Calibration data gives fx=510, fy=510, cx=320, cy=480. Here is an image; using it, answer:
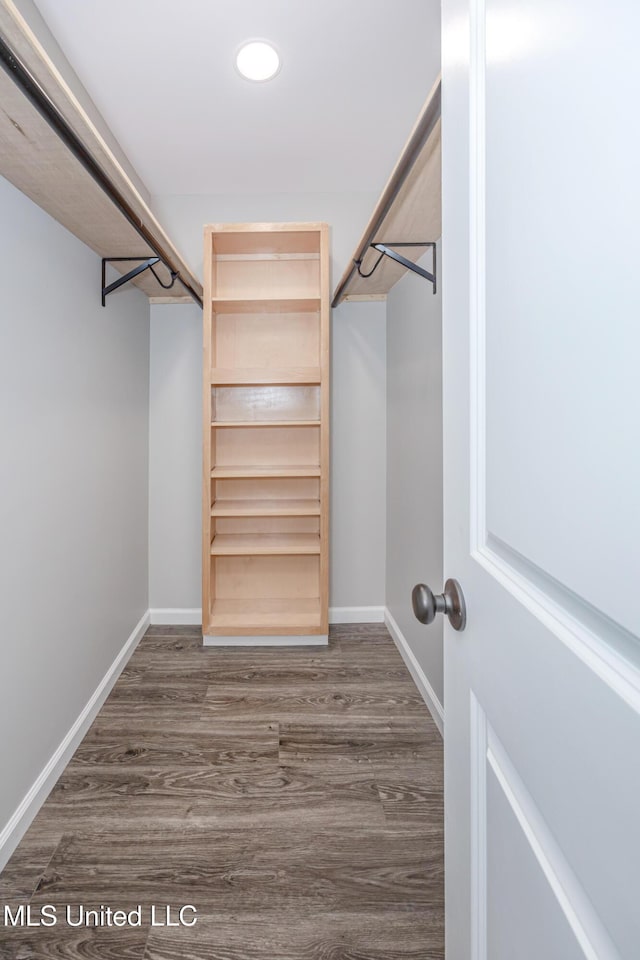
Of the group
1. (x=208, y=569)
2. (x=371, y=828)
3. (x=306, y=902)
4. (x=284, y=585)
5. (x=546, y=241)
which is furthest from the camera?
(x=284, y=585)

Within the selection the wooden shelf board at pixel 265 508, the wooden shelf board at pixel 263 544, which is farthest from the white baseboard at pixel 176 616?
the wooden shelf board at pixel 265 508

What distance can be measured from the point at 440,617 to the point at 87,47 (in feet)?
7.59

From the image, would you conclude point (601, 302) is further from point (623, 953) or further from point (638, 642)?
point (623, 953)

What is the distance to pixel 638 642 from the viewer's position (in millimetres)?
325

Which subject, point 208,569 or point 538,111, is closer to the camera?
point 538,111

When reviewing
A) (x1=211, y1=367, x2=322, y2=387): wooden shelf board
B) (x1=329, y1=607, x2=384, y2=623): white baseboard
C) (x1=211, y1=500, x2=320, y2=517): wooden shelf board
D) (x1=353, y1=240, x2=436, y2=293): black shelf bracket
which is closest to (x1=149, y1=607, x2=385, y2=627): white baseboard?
(x1=329, y1=607, x2=384, y2=623): white baseboard

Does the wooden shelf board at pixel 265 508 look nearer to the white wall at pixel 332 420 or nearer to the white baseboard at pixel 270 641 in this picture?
the white wall at pixel 332 420

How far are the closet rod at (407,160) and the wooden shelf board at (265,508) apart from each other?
4.00ft

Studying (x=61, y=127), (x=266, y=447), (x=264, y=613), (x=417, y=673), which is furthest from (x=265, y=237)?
(x=417, y=673)

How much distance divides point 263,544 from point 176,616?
66 cm

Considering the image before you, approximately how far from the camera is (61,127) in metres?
1.11

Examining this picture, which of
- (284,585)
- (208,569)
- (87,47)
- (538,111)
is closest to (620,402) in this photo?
(538,111)

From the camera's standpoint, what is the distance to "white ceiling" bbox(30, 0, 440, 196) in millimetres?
1586

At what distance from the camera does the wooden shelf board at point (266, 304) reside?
2.49 meters
